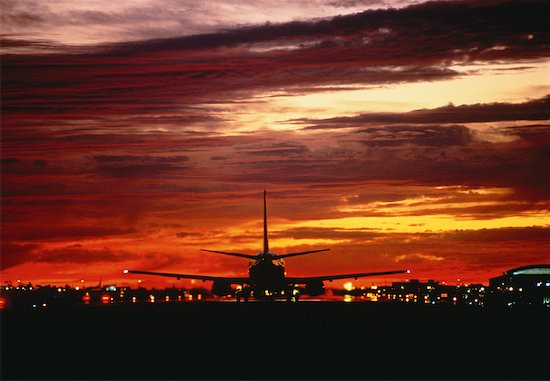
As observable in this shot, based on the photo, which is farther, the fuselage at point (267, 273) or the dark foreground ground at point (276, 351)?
the fuselage at point (267, 273)

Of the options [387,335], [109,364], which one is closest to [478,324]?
[387,335]

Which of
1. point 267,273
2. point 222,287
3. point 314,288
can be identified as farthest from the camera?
point 222,287

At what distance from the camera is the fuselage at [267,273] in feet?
394

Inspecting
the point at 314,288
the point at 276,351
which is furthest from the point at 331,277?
the point at 276,351

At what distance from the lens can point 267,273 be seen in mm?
120000

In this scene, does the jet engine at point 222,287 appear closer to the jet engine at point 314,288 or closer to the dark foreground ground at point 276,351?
the jet engine at point 314,288

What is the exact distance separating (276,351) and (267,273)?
76.4 m

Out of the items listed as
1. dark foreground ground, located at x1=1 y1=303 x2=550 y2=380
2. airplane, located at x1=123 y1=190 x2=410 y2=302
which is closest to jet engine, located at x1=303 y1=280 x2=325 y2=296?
airplane, located at x1=123 y1=190 x2=410 y2=302

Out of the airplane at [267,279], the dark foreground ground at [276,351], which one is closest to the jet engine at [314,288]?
the airplane at [267,279]

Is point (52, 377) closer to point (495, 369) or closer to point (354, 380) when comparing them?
point (354, 380)

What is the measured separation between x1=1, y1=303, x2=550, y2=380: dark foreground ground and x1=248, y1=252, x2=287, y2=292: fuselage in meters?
52.2

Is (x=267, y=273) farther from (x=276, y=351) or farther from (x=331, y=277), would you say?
(x=276, y=351)

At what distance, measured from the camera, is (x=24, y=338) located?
5569cm

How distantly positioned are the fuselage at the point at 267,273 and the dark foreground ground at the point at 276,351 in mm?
52188
